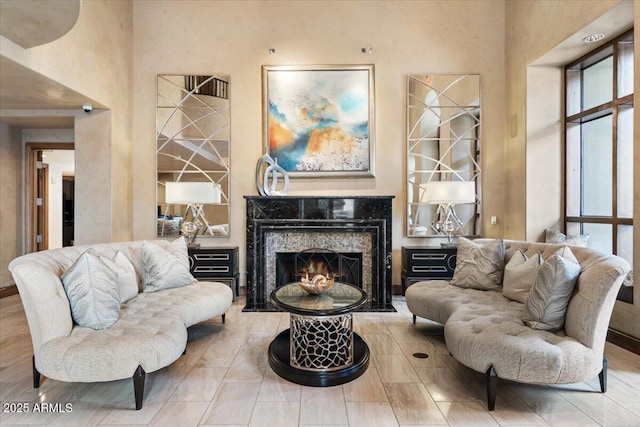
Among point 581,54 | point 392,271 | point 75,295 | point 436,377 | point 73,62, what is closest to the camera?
point 75,295

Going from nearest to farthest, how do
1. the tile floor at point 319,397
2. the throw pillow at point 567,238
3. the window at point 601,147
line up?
the tile floor at point 319,397, the window at point 601,147, the throw pillow at point 567,238

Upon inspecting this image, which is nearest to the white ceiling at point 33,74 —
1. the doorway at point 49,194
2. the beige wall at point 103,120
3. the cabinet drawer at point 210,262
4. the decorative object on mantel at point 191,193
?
the beige wall at point 103,120

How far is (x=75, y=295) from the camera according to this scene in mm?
2213

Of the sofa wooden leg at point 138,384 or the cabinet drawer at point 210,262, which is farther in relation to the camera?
the cabinet drawer at point 210,262

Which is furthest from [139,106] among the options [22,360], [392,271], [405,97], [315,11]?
[392,271]

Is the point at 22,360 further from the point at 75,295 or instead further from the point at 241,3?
the point at 241,3

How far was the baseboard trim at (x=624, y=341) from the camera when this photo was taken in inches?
110

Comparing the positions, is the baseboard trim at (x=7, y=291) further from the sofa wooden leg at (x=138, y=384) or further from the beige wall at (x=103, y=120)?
the sofa wooden leg at (x=138, y=384)

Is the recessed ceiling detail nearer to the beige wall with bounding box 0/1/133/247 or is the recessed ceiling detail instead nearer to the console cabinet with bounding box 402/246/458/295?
the beige wall with bounding box 0/1/133/247

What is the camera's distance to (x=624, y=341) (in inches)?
115

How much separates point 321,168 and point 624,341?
3588mm

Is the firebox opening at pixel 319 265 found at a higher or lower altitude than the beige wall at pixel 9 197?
lower

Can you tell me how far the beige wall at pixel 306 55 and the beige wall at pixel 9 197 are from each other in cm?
196

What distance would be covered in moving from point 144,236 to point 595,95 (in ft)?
19.2
